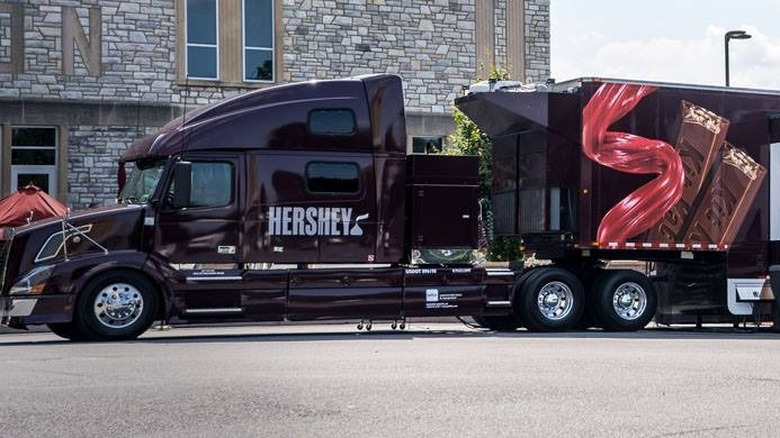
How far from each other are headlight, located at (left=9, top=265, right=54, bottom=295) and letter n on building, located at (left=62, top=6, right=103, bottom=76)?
43.4 ft

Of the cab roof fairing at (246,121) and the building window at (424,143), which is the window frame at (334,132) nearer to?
the cab roof fairing at (246,121)

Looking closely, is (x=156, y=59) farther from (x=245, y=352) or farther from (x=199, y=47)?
(x=245, y=352)

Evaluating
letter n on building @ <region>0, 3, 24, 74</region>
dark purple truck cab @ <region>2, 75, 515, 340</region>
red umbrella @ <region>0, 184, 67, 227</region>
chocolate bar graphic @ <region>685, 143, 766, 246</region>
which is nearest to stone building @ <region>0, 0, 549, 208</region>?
letter n on building @ <region>0, 3, 24, 74</region>

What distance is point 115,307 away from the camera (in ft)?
53.0

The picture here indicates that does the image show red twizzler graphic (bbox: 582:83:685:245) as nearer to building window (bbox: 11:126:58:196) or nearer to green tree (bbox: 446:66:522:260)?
green tree (bbox: 446:66:522:260)

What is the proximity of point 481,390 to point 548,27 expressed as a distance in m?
23.6

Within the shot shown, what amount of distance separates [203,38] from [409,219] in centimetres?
1314

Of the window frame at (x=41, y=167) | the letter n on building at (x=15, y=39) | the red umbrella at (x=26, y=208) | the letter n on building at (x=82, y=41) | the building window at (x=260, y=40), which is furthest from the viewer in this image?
the building window at (x=260, y=40)

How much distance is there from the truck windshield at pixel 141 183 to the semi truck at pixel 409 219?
0.04 metres

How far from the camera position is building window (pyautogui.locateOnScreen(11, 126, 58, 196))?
92.8 feet

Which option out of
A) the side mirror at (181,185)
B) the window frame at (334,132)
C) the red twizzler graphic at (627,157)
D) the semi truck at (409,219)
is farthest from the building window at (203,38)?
the red twizzler graphic at (627,157)

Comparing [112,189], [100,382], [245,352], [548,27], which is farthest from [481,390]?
[548,27]

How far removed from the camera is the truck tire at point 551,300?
18.3 m

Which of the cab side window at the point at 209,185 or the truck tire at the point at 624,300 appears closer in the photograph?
the cab side window at the point at 209,185
